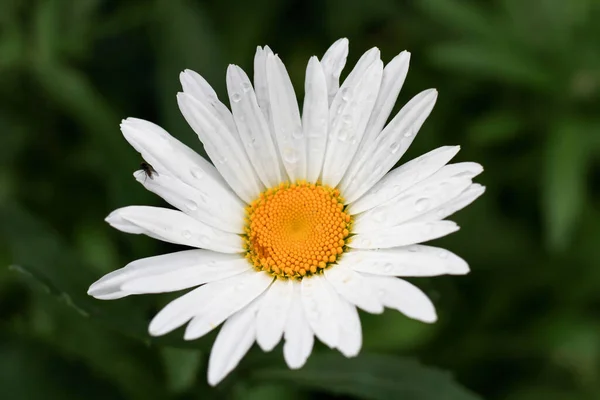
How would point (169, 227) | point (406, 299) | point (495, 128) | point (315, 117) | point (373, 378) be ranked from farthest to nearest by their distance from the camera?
point (495, 128)
point (373, 378)
point (315, 117)
point (169, 227)
point (406, 299)

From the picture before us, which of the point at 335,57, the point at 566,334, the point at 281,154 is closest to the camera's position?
the point at 335,57

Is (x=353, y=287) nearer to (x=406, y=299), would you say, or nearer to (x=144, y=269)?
(x=406, y=299)

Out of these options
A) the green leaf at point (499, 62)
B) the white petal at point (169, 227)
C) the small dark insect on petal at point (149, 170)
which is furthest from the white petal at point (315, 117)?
the green leaf at point (499, 62)

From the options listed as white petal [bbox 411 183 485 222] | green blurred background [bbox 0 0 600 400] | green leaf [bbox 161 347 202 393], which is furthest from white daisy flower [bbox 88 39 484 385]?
green leaf [bbox 161 347 202 393]

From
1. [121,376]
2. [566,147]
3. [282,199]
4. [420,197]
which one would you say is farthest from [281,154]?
[566,147]

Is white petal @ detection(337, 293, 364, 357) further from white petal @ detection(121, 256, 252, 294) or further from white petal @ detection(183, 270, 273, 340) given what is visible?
white petal @ detection(121, 256, 252, 294)

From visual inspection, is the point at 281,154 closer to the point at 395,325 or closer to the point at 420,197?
the point at 420,197

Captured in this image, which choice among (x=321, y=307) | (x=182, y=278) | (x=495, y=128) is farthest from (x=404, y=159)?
(x=182, y=278)
